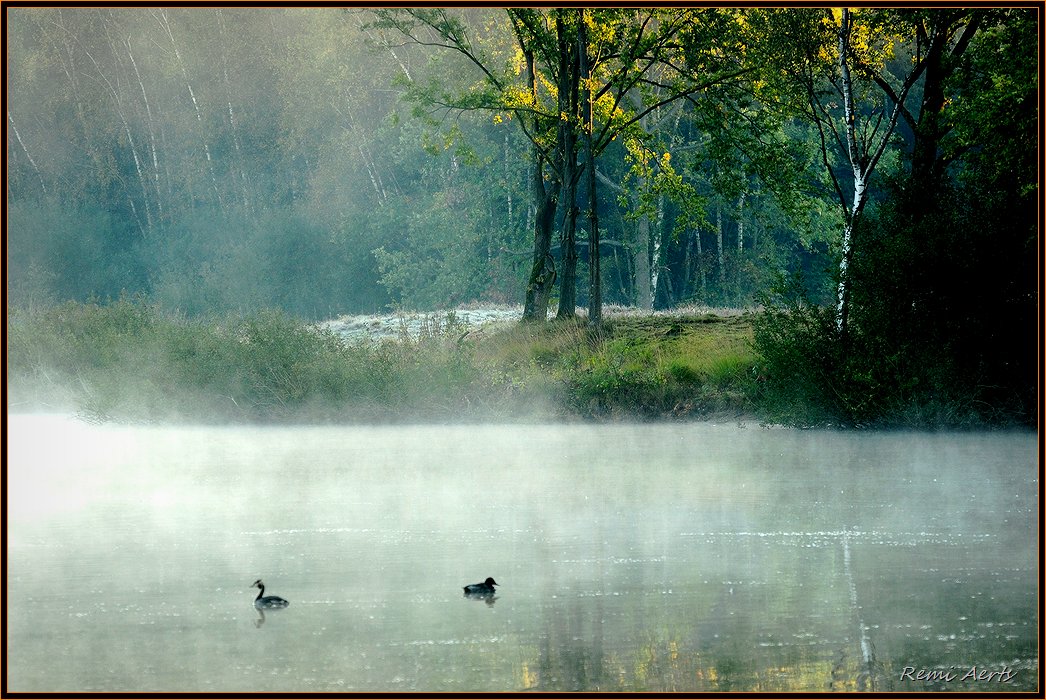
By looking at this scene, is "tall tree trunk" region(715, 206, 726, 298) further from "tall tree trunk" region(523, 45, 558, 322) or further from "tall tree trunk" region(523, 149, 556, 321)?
"tall tree trunk" region(523, 149, 556, 321)

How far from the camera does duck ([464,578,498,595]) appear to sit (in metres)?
8.55

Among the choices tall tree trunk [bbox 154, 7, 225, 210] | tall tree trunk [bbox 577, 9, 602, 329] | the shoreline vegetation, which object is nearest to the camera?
the shoreline vegetation

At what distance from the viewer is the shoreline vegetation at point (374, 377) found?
78.0ft

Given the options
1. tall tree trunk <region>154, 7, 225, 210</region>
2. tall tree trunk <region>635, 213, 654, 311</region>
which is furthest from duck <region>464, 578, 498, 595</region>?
tall tree trunk <region>154, 7, 225, 210</region>

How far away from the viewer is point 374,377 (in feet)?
79.8

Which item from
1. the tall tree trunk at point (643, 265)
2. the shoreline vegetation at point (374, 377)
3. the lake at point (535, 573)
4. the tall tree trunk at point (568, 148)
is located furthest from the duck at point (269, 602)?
the tall tree trunk at point (643, 265)

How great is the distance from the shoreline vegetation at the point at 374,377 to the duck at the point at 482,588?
14.3 metres

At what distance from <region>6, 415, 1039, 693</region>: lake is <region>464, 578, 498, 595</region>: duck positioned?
12 centimetres

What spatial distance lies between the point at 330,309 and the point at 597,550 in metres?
43.8

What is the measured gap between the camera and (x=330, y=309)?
5338 cm

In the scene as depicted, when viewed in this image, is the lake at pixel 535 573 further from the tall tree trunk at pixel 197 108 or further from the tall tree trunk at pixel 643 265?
the tall tree trunk at pixel 197 108

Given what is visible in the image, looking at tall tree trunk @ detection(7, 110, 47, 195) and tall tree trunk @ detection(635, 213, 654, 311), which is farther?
tall tree trunk @ detection(7, 110, 47, 195)

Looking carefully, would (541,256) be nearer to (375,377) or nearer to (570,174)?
(570,174)

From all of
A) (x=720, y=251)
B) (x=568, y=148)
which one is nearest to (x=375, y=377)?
(x=568, y=148)
